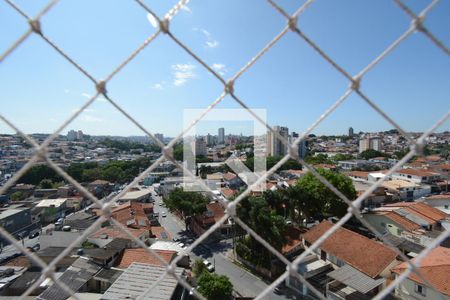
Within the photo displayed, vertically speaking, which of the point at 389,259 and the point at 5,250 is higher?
the point at 389,259

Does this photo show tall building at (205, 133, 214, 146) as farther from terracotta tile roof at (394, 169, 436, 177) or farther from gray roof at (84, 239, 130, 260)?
gray roof at (84, 239, 130, 260)

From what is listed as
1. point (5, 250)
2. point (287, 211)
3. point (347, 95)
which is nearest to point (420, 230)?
point (287, 211)

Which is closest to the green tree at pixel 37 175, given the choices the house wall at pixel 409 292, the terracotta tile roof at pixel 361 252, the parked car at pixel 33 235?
the parked car at pixel 33 235

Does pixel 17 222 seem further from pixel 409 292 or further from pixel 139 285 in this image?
pixel 409 292

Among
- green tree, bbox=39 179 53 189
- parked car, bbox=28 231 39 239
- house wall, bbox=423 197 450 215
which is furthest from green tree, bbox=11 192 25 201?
house wall, bbox=423 197 450 215

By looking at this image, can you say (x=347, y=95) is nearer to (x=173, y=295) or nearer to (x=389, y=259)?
(x=173, y=295)

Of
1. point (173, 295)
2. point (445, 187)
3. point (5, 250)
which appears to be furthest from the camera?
point (445, 187)

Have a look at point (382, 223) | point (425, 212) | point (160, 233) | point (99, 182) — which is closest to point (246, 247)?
point (160, 233)
